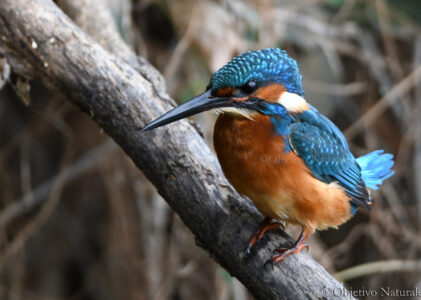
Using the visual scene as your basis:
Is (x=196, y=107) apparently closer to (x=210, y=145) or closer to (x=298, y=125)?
(x=298, y=125)

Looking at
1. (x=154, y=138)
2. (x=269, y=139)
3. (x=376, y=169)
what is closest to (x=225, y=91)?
(x=269, y=139)

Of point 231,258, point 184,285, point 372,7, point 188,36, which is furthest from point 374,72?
point 231,258

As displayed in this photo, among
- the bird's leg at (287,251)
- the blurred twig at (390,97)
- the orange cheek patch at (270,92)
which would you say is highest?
the orange cheek patch at (270,92)

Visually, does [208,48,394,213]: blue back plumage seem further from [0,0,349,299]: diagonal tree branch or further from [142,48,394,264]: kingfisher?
[0,0,349,299]: diagonal tree branch

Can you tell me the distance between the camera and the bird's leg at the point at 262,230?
1.57 meters

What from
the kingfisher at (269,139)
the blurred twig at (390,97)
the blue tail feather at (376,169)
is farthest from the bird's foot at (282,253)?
the blurred twig at (390,97)

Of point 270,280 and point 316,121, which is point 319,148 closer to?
point 316,121

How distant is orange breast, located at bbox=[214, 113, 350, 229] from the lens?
5.03 ft

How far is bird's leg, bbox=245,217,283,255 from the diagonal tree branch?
0.03m

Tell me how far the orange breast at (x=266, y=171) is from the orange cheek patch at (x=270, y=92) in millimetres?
61

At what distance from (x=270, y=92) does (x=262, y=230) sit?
1.41 ft

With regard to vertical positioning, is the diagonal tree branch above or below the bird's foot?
above

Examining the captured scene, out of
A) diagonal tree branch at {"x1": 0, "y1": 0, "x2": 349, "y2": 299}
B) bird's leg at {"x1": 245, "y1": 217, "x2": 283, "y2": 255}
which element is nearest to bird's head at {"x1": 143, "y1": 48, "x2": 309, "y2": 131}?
diagonal tree branch at {"x1": 0, "y1": 0, "x2": 349, "y2": 299}

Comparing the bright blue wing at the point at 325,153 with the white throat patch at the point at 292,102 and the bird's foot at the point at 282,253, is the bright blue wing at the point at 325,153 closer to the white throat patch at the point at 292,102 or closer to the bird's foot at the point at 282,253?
the white throat patch at the point at 292,102
